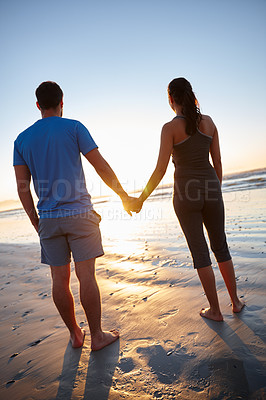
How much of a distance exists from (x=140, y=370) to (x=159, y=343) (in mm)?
343

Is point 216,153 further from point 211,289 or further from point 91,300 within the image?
point 91,300

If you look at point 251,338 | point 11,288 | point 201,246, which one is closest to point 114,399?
point 251,338

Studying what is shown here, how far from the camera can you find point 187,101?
7.64ft

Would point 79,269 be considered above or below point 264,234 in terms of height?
above

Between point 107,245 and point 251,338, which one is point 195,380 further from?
point 107,245

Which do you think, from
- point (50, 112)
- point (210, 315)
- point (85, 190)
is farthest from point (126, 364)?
point (50, 112)

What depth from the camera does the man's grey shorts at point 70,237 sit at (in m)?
2.10

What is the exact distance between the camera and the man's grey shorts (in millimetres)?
2104

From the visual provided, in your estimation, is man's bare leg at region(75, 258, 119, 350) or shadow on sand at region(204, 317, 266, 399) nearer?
shadow on sand at region(204, 317, 266, 399)

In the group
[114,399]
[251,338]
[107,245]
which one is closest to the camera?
[114,399]

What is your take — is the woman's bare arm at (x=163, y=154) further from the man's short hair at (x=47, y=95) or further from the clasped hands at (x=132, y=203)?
the man's short hair at (x=47, y=95)

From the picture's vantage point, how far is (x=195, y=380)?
1.70 metres

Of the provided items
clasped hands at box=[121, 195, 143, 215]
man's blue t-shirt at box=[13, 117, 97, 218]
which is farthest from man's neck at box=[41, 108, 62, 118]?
clasped hands at box=[121, 195, 143, 215]

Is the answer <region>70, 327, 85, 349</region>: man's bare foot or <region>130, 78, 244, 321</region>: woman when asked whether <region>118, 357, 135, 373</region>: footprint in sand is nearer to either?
<region>70, 327, 85, 349</region>: man's bare foot
